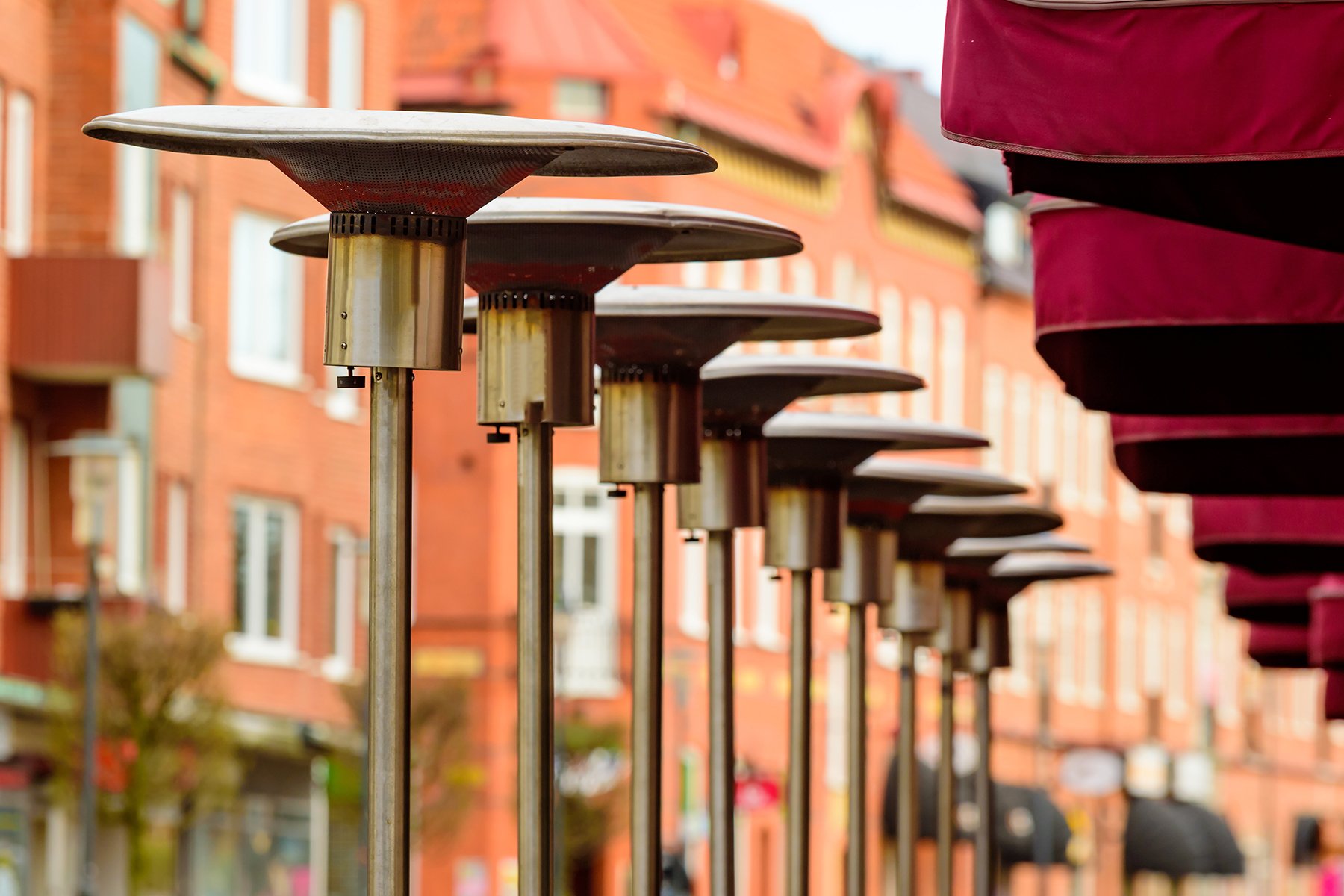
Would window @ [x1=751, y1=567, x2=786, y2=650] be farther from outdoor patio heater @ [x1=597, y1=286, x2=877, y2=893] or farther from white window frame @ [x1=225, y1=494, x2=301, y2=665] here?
outdoor patio heater @ [x1=597, y1=286, x2=877, y2=893]

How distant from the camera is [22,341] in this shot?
33250mm

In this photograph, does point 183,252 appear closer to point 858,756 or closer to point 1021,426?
point 858,756

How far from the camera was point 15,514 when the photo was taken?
33.5 meters

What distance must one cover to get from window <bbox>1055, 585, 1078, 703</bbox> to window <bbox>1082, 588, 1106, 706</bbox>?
1.46 feet

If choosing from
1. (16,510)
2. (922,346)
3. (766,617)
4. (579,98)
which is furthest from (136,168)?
(922,346)

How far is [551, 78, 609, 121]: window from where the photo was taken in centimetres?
5181

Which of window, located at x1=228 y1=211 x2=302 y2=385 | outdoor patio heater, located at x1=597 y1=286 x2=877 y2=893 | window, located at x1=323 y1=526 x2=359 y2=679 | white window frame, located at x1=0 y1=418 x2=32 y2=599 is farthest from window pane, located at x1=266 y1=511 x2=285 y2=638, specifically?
outdoor patio heater, located at x1=597 y1=286 x2=877 y2=893

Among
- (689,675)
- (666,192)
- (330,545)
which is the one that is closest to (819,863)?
(689,675)

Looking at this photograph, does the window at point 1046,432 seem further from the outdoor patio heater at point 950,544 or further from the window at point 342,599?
the outdoor patio heater at point 950,544

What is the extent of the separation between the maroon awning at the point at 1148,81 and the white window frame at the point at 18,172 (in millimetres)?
26774

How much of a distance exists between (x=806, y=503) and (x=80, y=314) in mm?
20304

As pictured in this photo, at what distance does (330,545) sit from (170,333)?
27.1 ft

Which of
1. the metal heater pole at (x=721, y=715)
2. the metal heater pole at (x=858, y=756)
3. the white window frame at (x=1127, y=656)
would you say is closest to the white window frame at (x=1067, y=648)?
the white window frame at (x=1127, y=656)

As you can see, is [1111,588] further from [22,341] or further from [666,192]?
[22,341]
